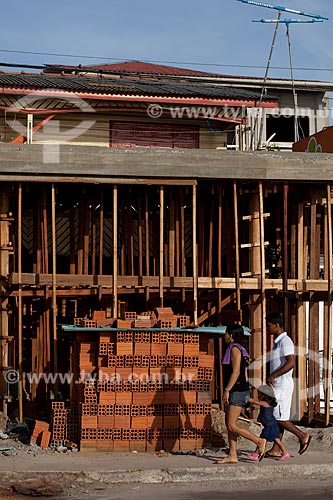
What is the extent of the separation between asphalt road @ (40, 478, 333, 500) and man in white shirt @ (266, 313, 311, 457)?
0.92m

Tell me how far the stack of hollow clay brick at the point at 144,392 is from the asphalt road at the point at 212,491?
174cm

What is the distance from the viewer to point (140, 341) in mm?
Answer: 12445

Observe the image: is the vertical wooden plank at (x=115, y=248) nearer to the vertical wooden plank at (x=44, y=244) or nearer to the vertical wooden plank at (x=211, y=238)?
the vertical wooden plank at (x=44, y=244)

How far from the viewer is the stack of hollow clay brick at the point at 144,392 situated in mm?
12289

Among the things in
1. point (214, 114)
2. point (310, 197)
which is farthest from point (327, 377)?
point (214, 114)

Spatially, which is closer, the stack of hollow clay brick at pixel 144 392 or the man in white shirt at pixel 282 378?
the man in white shirt at pixel 282 378

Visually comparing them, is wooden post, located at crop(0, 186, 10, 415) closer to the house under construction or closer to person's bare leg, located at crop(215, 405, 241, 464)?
the house under construction

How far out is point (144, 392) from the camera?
12.4 m

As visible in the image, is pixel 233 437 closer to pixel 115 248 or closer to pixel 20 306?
pixel 115 248

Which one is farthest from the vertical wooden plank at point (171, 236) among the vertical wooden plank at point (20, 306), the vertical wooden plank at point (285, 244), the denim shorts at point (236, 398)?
the denim shorts at point (236, 398)

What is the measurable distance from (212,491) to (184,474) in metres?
0.76

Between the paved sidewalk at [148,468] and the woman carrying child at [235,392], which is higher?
the woman carrying child at [235,392]

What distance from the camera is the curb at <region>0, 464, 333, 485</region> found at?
10.6m

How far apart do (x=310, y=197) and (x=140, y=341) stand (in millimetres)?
4306
